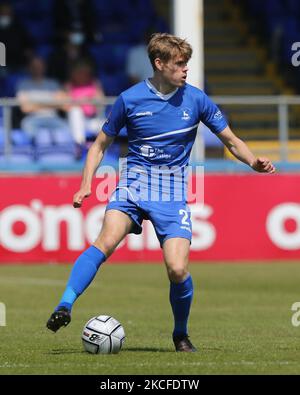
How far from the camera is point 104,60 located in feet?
73.8

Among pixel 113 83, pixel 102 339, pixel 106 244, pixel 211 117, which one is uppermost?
pixel 113 83

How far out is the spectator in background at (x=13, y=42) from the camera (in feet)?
67.1

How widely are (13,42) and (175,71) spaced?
12007mm

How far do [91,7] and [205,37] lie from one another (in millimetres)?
3567

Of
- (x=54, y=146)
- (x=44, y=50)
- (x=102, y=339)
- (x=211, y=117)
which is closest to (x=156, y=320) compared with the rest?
(x=102, y=339)

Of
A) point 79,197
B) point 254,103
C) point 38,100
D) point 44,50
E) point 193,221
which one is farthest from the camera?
point 44,50

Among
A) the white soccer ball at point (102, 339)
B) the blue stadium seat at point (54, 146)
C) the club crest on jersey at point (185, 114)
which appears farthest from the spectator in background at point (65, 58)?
the white soccer ball at point (102, 339)

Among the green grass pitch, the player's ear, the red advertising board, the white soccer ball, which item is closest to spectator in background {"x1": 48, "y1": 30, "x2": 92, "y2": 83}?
the red advertising board

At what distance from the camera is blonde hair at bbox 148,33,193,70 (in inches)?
347

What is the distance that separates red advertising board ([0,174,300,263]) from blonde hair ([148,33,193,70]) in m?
8.27

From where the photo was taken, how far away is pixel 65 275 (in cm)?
1591

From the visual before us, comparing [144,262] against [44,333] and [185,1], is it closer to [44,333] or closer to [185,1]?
[185,1]

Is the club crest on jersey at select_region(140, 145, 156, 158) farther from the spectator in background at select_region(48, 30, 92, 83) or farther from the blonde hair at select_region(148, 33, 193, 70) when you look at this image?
the spectator in background at select_region(48, 30, 92, 83)

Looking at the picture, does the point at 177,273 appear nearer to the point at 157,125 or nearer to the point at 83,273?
the point at 83,273
